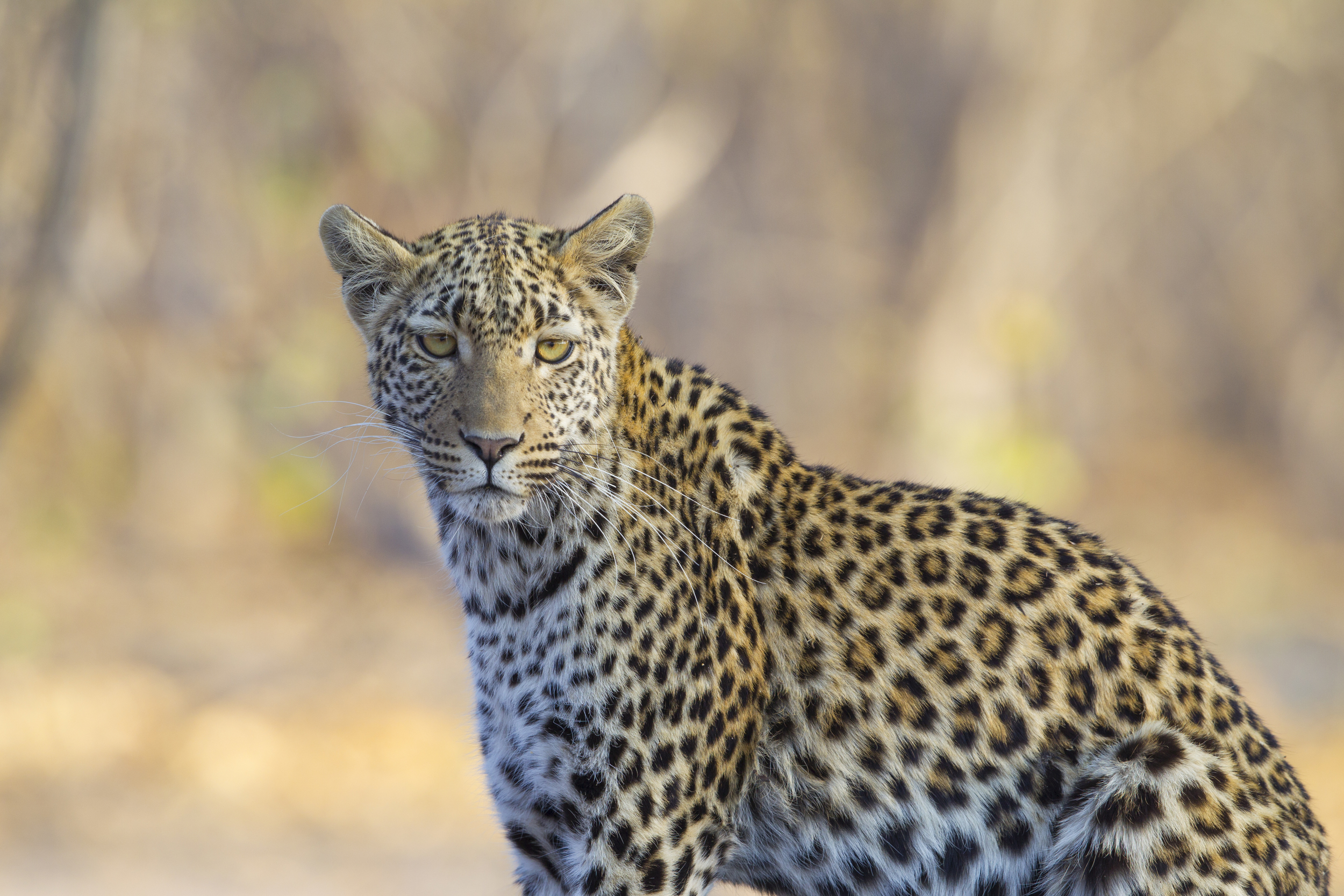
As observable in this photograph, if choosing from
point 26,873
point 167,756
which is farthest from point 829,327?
point 26,873

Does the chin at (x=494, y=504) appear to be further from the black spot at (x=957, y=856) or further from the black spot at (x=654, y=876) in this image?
the black spot at (x=957, y=856)

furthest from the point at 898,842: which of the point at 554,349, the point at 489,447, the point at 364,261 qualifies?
the point at 364,261

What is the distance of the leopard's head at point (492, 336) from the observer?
16.4 ft

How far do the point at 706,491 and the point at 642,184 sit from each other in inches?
636

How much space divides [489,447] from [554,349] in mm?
474

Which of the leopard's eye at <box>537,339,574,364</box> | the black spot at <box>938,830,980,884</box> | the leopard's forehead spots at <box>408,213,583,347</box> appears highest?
the leopard's forehead spots at <box>408,213,583,347</box>

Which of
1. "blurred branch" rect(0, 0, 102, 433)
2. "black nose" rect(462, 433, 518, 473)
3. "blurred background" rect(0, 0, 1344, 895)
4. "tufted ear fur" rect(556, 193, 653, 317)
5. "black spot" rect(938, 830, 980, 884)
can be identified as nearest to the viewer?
"black nose" rect(462, 433, 518, 473)

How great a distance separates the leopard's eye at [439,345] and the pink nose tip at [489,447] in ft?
1.21

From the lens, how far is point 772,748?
205 inches

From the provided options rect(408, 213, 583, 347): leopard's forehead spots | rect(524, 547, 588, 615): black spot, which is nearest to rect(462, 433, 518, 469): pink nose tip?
rect(408, 213, 583, 347): leopard's forehead spots

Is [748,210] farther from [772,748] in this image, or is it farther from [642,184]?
[772,748]

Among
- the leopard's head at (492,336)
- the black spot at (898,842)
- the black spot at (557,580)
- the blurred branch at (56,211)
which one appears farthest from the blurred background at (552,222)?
the leopard's head at (492,336)

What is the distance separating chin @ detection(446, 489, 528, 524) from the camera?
5.00m

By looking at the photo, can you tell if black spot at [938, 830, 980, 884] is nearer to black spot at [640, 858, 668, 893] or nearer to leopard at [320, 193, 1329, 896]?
leopard at [320, 193, 1329, 896]
